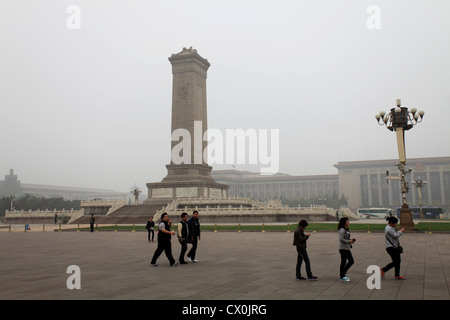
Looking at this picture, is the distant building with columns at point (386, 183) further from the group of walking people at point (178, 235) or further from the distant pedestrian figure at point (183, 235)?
the distant pedestrian figure at point (183, 235)

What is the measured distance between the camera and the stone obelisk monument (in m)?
51.8

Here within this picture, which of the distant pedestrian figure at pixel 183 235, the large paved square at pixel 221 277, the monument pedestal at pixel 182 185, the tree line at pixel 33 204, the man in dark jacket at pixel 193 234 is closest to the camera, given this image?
the large paved square at pixel 221 277

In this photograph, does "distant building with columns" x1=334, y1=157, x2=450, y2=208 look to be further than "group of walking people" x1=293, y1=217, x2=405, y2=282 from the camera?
Yes

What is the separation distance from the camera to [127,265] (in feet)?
38.0

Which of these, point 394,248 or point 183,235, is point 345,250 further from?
point 183,235

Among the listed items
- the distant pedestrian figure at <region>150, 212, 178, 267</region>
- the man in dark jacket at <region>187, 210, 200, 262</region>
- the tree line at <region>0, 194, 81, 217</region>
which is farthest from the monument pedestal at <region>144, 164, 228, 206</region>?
the distant pedestrian figure at <region>150, 212, 178, 267</region>

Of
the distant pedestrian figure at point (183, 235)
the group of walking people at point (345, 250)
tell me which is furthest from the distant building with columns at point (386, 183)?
the group of walking people at point (345, 250)

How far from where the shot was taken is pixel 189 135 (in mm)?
54188

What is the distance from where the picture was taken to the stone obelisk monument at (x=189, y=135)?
170ft

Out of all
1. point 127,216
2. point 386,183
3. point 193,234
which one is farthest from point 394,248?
point 386,183

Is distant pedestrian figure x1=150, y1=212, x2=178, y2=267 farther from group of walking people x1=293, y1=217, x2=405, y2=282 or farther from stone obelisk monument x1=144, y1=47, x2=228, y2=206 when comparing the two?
stone obelisk monument x1=144, y1=47, x2=228, y2=206

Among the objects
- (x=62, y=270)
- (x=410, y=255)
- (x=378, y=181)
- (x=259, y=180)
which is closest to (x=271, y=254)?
(x=410, y=255)
